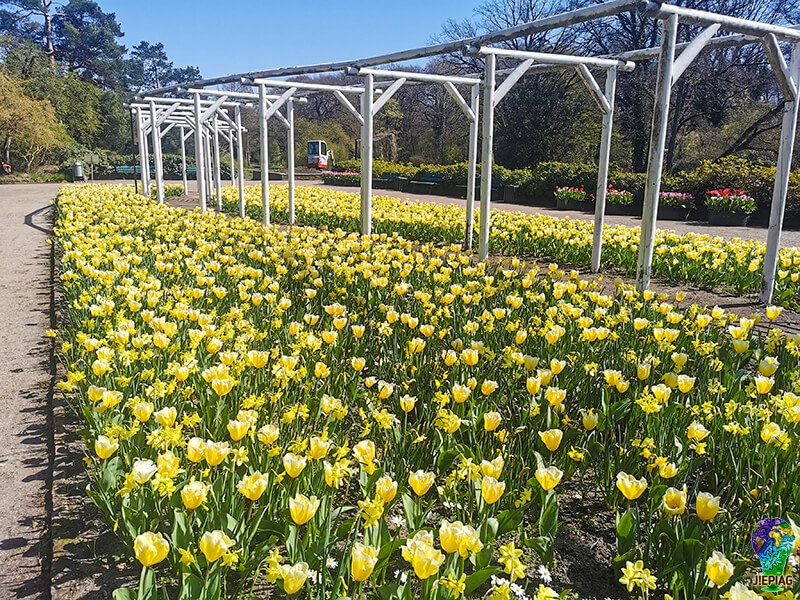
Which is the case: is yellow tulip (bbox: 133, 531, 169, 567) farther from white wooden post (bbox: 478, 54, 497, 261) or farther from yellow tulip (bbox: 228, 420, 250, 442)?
white wooden post (bbox: 478, 54, 497, 261)

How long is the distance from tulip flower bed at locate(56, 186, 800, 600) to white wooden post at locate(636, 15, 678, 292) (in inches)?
46.5

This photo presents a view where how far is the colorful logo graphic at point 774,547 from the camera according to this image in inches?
71.8

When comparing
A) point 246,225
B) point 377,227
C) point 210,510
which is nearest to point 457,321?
point 210,510

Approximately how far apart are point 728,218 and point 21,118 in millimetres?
34001

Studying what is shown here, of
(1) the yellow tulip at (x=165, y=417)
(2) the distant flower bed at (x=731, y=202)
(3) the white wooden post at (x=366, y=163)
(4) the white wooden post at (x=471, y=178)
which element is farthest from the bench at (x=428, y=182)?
(1) the yellow tulip at (x=165, y=417)

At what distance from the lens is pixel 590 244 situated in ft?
26.0

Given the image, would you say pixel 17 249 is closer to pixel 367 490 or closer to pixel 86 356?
pixel 86 356

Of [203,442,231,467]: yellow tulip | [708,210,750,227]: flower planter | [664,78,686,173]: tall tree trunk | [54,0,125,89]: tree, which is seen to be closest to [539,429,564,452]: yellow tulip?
[203,442,231,467]: yellow tulip

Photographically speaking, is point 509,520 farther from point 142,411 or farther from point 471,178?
point 471,178

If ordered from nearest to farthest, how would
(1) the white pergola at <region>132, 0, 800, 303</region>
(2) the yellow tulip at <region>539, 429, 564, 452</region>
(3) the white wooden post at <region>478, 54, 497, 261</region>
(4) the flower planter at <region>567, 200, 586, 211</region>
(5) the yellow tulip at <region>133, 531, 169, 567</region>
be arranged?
(5) the yellow tulip at <region>133, 531, 169, 567</region> → (2) the yellow tulip at <region>539, 429, 564, 452</region> → (1) the white pergola at <region>132, 0, 800, 303</region> → (3) the white wooden post at <region>478, 54, 497, 261</region> → (4) the flower planter at <region>567, 200, 586, 211</region>

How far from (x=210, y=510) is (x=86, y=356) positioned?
189 centimetres

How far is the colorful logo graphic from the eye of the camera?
1824 mm

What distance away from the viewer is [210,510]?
2037 millimetres

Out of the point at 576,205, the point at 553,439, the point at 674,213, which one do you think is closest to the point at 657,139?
the point at 553,439
